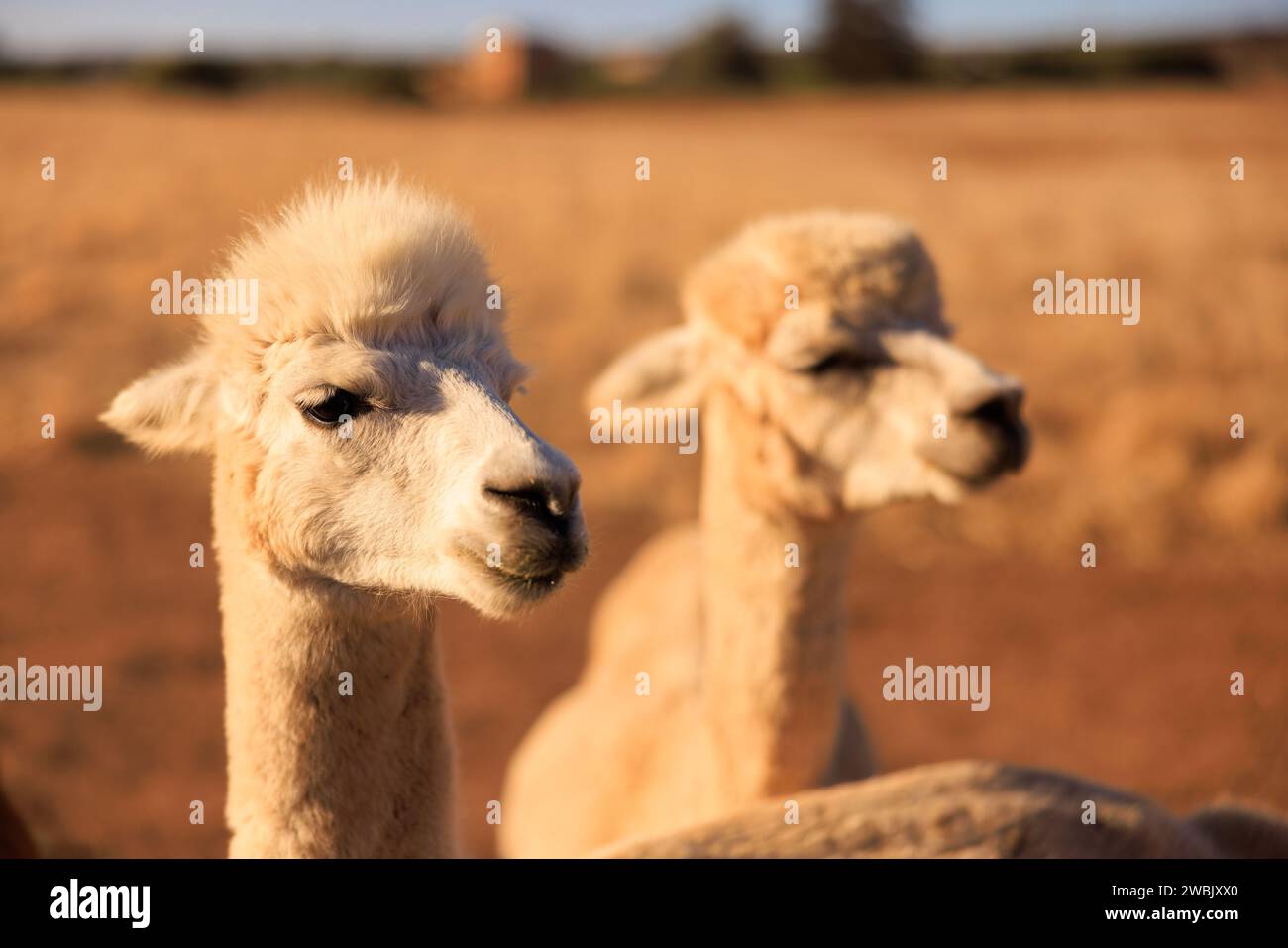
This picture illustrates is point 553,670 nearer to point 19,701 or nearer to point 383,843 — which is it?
point 19,701

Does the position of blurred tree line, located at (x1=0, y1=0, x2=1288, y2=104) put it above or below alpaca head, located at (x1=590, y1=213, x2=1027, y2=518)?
above

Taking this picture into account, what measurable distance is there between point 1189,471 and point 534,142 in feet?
54.3

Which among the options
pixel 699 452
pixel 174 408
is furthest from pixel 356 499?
pixel 699 452

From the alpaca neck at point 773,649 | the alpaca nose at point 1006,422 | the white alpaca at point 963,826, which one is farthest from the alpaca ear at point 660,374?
the white alpaca at point 963,826

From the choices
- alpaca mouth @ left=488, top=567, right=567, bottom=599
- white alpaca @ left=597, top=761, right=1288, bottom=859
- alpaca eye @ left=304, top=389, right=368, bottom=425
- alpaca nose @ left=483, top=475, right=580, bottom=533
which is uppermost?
alpaca eye @ left=304, top=389, right=368, bottom=425

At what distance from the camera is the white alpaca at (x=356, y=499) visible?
228 centimetres

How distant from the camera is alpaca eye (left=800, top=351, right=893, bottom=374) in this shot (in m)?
3.59

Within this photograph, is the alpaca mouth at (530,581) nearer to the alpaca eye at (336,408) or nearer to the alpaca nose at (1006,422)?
the alpaca eye at (336,408)

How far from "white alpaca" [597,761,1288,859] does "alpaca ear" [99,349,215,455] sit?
48.9 inches

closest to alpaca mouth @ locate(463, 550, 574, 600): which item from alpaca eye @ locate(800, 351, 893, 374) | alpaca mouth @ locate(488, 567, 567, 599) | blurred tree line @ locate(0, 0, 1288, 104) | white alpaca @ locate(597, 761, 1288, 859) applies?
alpaca mouth @ locate(488, 567, 567, 599)

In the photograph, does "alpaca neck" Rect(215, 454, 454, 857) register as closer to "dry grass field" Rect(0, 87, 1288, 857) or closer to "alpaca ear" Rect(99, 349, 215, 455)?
"alpaca ear" Rect(99, 349, 215, 455)

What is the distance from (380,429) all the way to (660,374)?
1.73 m

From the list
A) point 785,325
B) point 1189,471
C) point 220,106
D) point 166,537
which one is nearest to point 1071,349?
point 1189,471

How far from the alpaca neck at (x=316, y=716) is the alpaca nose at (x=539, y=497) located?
0.39 meters
